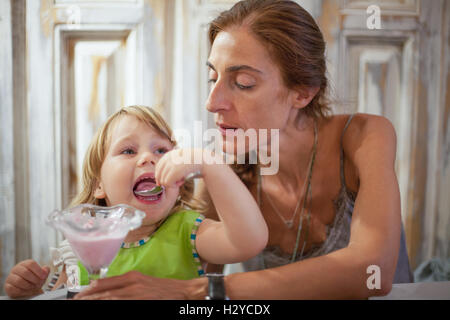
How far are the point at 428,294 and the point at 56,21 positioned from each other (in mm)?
1080

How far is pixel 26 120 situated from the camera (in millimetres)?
1016

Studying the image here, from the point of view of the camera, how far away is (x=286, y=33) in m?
0.92

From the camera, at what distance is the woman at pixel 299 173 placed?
76cm

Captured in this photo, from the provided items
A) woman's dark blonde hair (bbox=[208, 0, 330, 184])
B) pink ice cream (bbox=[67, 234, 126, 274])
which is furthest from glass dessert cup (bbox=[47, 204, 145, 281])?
woman's dark blonde hair (bbox=[208, 0, 330, 184])

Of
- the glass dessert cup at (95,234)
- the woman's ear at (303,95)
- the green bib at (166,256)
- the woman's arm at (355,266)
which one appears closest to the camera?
the glass dessert cup at (95,234)

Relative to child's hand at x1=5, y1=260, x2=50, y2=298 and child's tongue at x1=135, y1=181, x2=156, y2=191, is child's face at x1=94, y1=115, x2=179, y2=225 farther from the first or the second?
child's hand at x1=5, y1=260, x2=50, y2=298

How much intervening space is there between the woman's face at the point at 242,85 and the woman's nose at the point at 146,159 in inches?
6.7

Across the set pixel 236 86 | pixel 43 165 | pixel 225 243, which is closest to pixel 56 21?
pixel 43 165

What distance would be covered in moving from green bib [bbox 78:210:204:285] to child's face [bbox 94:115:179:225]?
45mm

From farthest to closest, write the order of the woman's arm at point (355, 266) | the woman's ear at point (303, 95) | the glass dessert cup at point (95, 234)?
1. the woman's ear at point (303, 95)
2. the woman's arm at point (355, 266)
3. the glass dessert cup at point (95, 234)

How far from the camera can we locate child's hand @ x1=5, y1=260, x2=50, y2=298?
0.82 m

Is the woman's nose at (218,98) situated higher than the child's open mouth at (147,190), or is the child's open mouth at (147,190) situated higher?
the woman's nose at (218,98)

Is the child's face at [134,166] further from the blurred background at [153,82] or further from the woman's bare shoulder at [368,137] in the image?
the woman's bare shoulder at [368,137]

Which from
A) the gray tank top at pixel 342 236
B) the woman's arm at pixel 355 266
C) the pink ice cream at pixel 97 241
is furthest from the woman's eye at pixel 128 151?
the gray tank top at pixel 342 236
